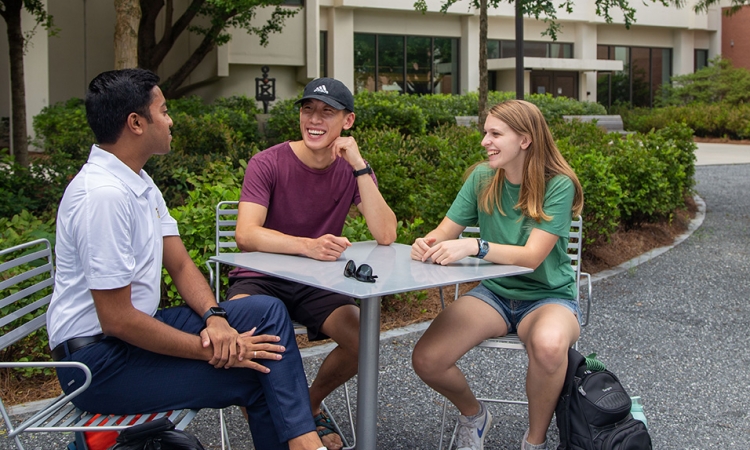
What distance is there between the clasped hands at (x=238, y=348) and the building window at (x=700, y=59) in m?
35.3

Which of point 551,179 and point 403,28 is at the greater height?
point 403,28

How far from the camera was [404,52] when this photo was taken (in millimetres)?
27156

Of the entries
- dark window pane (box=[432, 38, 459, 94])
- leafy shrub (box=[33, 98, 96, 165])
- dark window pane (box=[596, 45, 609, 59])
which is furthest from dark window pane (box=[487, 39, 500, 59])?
leafy shrub (box=[33, 98, 96, 165])

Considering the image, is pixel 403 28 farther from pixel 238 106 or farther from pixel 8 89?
pixel 8 89

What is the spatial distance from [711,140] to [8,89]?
19.8 m

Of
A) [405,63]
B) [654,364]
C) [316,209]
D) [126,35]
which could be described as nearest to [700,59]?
[405,63]

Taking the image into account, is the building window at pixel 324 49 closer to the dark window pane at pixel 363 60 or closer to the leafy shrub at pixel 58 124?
the dark window pane at pixel 363 60

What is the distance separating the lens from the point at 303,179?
347 centimetres

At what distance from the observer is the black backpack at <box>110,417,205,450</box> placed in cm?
220

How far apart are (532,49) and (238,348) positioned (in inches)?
1167

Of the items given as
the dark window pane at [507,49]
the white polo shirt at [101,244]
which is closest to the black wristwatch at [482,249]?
the white polo shirt at [101,244]

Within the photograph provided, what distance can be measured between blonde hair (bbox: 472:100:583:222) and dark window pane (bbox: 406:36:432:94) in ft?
80.6

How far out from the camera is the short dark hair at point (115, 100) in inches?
98.6

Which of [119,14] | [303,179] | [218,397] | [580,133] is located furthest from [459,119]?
[218,397]
